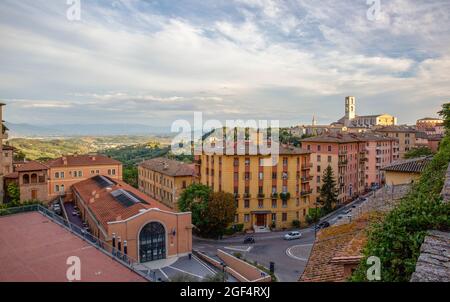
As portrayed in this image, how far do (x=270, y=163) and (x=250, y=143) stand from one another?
11.6 feet

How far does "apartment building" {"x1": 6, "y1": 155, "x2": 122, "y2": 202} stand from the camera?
3866cm

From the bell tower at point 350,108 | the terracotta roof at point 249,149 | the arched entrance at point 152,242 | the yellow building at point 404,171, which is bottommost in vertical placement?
the arched entrance at point 152,242

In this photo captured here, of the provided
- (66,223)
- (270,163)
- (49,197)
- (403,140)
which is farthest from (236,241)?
(403,140)

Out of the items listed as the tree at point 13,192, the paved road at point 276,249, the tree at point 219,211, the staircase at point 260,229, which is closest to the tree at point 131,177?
the tree at point 13,192

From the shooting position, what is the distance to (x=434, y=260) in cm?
412

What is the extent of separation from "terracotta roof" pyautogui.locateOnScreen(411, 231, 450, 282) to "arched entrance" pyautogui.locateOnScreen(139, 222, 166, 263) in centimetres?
2238

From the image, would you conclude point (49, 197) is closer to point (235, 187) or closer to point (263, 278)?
point (235, 187)

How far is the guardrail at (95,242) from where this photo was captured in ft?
45.5

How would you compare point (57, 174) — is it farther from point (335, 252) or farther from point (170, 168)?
point (335, 252)

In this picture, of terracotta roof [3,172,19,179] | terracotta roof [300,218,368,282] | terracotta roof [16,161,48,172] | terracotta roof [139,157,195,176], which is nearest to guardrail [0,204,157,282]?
terracotta roof [300,218,368,282]

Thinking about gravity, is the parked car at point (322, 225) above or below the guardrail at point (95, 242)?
below

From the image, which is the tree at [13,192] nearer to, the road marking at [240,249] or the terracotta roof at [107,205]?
the terracotta roof at [107,205]

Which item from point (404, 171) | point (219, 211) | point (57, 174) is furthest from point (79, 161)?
point (404, 171)

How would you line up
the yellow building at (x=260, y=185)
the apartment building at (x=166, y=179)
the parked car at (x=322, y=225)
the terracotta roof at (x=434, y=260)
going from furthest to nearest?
1. the apartment building at (x=166, y=179)
2. the yellow building at (x=260, y=185)
3. the parked car at (x=322, y=225)
4. the terracotta roof at (x=434, y=260)
